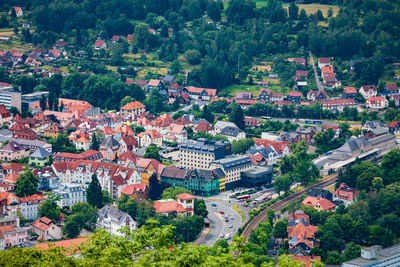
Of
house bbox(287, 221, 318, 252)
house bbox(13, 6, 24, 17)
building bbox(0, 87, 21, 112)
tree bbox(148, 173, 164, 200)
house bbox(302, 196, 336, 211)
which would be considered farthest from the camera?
house bbox(13, 6, 24, 17)

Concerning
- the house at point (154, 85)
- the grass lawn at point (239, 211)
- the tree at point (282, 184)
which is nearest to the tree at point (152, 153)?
the grass lawn at point (239, 211)

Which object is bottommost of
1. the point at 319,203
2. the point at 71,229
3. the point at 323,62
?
the point at 319,203

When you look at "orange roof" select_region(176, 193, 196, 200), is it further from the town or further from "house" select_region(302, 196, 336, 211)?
"house" select_region(302, 196, 336, 211)

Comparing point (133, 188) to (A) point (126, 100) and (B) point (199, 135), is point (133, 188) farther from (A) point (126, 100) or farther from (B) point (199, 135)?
(A) point (126, 100)

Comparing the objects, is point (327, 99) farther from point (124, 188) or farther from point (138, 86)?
point (124, 188)

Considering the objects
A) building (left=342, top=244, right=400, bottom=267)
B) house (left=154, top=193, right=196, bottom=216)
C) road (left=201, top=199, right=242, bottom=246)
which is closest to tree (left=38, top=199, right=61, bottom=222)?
house (left=154, top=193, right=196, bottom=216)

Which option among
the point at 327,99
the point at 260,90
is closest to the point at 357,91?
the point at 327,99

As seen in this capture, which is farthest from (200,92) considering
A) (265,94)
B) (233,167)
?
(233,167)

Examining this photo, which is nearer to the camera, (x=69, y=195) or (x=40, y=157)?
(x=69, y=195)
